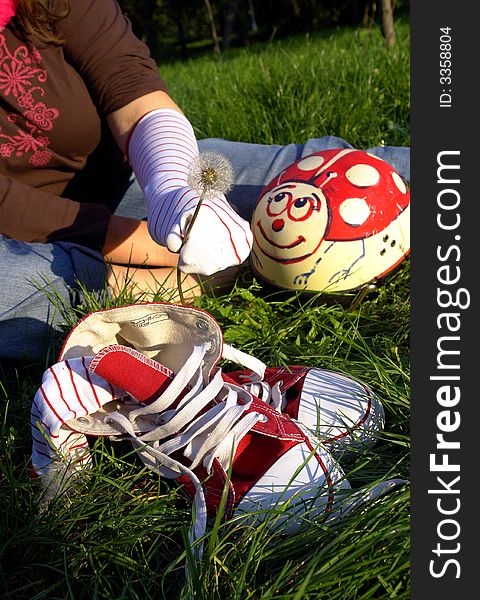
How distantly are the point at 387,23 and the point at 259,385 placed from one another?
175 inches

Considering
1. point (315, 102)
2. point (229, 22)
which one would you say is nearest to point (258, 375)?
point (315, 102)

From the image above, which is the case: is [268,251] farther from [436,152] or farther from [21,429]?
[21,429]

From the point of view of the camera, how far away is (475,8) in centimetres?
170

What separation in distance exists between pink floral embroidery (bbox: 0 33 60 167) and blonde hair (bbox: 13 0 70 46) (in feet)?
0.22

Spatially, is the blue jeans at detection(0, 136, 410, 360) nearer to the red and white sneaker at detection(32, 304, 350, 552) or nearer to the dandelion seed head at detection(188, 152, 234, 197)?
the red and white sneaker at detection(32, 304, 350, 552)

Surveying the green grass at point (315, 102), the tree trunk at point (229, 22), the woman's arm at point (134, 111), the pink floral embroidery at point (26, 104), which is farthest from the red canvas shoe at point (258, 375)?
the tree trunk at point (229, 22)

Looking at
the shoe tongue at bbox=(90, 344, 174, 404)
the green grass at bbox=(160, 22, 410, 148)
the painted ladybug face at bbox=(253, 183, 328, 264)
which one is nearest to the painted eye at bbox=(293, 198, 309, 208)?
the painted ladybug face at bbox=(253, 183, 328, 264)

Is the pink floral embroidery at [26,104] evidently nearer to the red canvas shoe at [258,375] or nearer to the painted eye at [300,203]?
the painted eye at [300,203]

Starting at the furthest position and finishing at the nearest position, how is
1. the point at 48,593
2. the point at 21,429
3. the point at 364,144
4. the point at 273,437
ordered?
the point at 364,144 < the point at 21,429 < the point at 273,437 < the point at 48,593

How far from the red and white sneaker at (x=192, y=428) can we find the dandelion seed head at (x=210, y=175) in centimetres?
28

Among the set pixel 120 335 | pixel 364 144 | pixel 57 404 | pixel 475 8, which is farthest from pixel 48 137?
pixel 364 144

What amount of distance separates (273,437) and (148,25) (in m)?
22.4

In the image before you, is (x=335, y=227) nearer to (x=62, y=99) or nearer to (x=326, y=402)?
(x=326, y=402)

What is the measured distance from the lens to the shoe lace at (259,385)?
5.36ft
